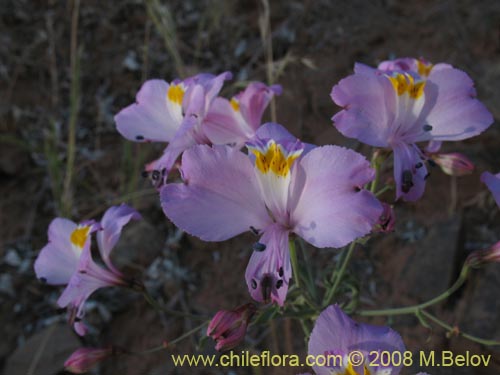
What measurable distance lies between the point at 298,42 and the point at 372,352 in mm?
3267

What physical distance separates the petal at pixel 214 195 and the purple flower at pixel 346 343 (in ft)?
1.04

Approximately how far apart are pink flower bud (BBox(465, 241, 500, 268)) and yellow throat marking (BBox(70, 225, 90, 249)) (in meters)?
1.20

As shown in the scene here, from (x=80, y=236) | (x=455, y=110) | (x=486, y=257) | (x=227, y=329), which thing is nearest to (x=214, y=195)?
(x=227, y=329)

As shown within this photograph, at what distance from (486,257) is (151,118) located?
45.0 inches

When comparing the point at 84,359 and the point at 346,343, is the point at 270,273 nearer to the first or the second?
the point at 346,343

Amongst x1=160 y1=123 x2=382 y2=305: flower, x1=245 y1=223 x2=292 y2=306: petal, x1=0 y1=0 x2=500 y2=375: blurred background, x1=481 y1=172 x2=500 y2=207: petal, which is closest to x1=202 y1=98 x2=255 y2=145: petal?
x1=160 y1=123 x2=382 y2=305: flower

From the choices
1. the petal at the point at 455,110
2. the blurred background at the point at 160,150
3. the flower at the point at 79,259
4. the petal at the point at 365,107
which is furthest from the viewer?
the blurred background at the point at 160,150

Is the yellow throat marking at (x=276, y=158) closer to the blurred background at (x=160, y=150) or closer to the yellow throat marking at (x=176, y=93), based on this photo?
the yellow throat marking at (x=176, y=93)

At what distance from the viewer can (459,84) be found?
160 cm

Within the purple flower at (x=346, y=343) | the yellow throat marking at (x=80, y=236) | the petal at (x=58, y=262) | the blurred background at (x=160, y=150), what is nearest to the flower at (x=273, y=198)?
the purple flower at (x=346, y=343)

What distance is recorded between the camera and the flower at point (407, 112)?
149cm

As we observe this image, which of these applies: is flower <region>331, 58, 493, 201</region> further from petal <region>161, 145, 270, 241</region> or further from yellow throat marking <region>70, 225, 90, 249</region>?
yellow throat marking <region>70, 225, 90, 249</region>

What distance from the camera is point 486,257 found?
165cm

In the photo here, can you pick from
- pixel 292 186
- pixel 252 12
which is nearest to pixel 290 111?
pixel 252 12
